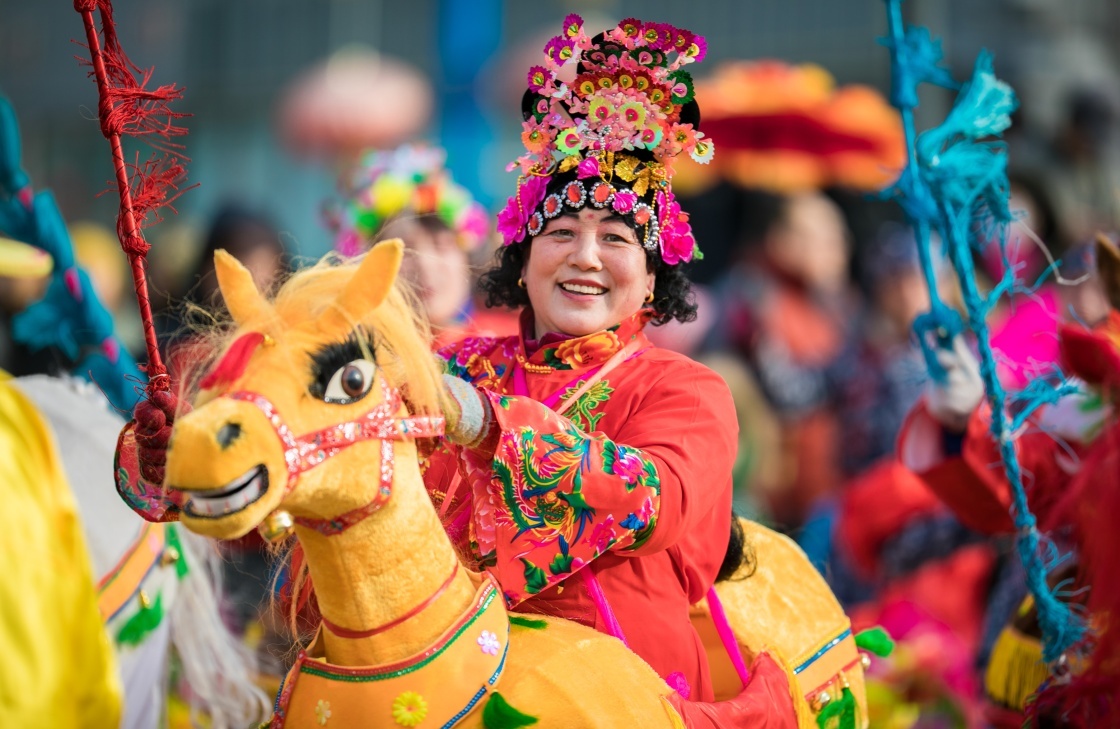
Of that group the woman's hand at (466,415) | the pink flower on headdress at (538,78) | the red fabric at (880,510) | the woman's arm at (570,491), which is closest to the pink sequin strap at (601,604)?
the woman's arm at (570,491)

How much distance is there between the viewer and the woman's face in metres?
3.01

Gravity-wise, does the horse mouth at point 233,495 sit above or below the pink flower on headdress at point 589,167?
below

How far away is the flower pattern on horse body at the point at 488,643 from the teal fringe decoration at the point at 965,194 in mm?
1501

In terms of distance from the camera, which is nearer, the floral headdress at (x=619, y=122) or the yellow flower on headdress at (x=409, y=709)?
the yellow flower on headdress at (x=409, y=709)

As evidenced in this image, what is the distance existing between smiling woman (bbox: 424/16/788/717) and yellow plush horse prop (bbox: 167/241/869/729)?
158mm

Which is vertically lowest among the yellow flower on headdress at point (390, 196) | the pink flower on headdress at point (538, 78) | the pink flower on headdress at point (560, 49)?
the yellow flower on headdress at point (390, 196)

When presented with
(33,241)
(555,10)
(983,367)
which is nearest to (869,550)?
(983,367)

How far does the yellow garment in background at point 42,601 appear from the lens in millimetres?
2447

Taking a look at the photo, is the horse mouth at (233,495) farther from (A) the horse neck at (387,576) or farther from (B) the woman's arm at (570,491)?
(B) the woman's arm at (570,491)

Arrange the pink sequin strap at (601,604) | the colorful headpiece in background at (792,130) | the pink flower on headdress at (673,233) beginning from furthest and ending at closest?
1. the colorful headpiece in background at (792,130)
2. the pink flower on headdress at (673,233)
3. the pink sequin strap at (601,604)

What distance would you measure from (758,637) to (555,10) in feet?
45.9

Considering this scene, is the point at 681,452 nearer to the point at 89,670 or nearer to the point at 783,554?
the point at 783,554

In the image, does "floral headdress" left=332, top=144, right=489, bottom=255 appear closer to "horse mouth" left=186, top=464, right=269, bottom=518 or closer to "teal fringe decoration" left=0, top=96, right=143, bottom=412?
"teal fringe decoration" left=0, top=96, right=143, bottom=412

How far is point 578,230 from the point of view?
302 centimetres
